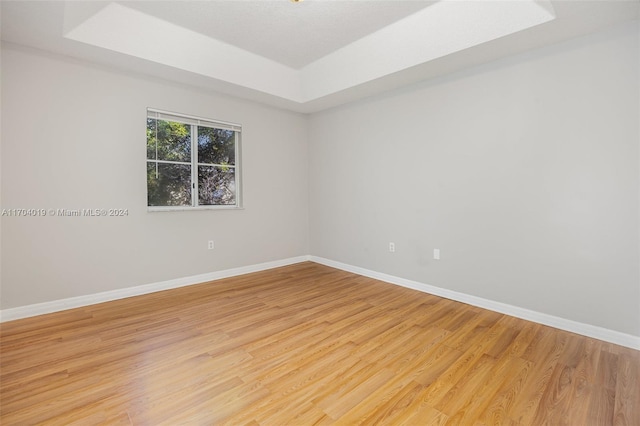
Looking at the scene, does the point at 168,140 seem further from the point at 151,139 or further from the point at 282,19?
the point at 282,19

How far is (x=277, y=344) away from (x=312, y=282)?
1.64 meters

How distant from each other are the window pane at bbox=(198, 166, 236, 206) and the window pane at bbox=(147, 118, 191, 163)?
31 centimetres

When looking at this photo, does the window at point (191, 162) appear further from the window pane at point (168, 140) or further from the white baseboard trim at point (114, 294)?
the white baseboard trim at point (114, 294)

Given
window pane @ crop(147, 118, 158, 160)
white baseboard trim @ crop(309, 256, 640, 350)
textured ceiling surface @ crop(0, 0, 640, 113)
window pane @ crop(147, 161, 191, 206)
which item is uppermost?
textured ceiling surface @ crop(0, 0, 640, 113)

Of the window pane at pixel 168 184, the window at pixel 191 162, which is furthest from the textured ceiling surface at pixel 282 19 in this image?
the window pane at pixel 168 184

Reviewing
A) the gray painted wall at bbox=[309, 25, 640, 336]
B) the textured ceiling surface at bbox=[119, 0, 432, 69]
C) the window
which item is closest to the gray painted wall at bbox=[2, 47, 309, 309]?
the window

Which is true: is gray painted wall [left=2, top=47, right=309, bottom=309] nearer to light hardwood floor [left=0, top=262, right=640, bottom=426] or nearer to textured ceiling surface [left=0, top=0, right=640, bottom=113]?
textured ceiling surface [left=0, top=0, right=640, bottom=113]

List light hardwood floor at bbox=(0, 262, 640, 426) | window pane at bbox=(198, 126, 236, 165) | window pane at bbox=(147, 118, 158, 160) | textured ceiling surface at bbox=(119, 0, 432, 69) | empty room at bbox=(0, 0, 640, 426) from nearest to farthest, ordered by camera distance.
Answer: light hardwood floor at bbox=(0, 262, 640, 426) → empty room at bbox=(0, 0, 640, 426) → textured ceiling surface at bbox=(119, 0, 432, 69) → window pane at bbox=(147, 118, 158, 160) → window pane at bbox=(198, 126, 236, 165)

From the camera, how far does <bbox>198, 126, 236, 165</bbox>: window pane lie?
404 centimetres

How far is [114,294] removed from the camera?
3.29 m

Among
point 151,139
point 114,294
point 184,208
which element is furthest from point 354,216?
point 114,294

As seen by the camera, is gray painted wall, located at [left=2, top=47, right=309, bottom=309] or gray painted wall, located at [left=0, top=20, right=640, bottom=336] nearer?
gray painted wall, located at [left=0, top=20, right=640, bottom=336]

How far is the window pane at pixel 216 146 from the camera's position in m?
4.04

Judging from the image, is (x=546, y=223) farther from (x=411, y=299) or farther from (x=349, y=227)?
(x=349, y=227)
